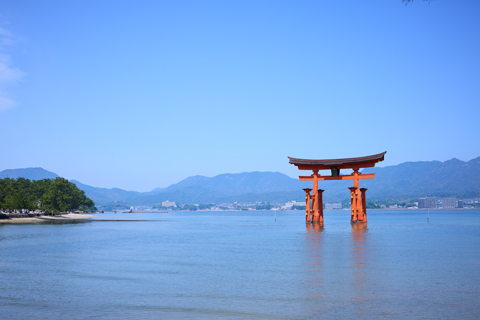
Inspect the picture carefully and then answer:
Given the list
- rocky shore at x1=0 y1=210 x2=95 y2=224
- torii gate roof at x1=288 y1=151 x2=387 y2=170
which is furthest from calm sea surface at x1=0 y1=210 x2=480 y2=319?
rocky shore at x1=0 y1=210 x2=95 y2=224

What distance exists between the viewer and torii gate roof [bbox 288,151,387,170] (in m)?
51.1

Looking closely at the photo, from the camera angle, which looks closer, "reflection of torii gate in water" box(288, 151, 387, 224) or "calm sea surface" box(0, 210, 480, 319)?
"calm sea surface" box(0, 210, 480, 319)

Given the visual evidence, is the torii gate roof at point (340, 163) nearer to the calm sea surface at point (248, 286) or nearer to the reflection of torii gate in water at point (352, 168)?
the reflection of torii gate in water at point (352, 168)

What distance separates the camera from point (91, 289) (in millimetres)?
14289

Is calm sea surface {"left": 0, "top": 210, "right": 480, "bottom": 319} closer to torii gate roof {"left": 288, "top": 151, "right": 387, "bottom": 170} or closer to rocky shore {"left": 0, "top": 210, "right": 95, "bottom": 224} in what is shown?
torii gate roof {"left": 288, "top": 151, "right": 387, "bottom": 170}

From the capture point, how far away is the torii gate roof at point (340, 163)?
168 feet

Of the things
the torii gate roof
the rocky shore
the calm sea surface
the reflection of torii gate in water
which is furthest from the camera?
the rocky shore

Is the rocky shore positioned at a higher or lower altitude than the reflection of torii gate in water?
lower

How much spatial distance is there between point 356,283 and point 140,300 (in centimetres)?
799

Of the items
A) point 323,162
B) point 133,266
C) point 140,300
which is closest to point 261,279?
point 140,300

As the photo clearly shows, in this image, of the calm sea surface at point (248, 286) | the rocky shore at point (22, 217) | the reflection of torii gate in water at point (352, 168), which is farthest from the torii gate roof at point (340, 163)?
the rocky shore at point (22, 217)

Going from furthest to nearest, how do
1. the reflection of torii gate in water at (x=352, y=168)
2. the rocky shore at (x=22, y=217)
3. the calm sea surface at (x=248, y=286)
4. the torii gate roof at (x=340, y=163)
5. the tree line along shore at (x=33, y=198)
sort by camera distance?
the tree line along shore at (x=33, y=198) → the rocky shore at (x=22, y=217) → the reflection of torii gate in water at (x=352, y=168) → the torii gate roof at (x=340, y=163) → the calm sea surface at (x=248, y=286)

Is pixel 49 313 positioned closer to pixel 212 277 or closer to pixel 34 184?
pixel 212 277

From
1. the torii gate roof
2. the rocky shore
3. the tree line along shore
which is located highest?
the torii gate roof
